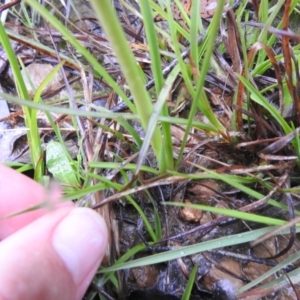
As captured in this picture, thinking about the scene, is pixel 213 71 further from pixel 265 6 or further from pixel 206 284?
pixel 206 284

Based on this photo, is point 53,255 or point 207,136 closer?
point 53,255

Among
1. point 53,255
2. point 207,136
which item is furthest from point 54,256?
point 207,136

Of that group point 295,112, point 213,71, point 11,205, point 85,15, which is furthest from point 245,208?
point 85,15

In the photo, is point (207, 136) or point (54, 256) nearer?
point (54, 256)

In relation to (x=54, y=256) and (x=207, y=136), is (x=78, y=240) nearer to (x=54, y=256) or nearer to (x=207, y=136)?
(x=54, y=256)
